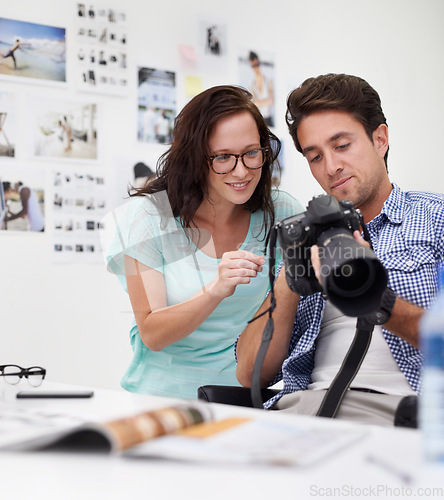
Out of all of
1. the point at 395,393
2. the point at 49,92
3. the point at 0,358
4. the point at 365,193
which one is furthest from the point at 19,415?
the point at 49,92

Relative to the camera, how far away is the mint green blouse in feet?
4.39

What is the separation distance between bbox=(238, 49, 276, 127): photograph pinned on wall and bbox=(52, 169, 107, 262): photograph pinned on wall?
69cm

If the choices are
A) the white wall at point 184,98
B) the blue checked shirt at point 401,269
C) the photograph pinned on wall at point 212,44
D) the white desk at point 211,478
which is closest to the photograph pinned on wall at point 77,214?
the white wall at point 184,98

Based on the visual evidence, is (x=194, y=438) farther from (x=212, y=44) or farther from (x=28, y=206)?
(x=212, y=44)

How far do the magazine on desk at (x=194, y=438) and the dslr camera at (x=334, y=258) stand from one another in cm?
27

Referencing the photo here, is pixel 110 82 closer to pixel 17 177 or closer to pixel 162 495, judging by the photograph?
pixel 17 177

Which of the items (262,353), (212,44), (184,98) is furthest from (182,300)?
(212,44)

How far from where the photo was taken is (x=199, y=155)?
131cm

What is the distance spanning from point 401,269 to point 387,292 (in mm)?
170

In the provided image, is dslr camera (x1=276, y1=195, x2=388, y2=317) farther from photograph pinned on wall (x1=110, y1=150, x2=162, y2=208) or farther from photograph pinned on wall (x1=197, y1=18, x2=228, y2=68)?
photograph pinned on wall (x1=197, y1=18, x2=228, y2=68)

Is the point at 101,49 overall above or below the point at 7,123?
above

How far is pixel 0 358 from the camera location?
1.76 m

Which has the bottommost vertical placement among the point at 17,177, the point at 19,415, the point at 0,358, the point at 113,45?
the point at 0,358

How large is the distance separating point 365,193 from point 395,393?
450 millimetres
